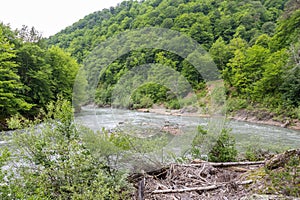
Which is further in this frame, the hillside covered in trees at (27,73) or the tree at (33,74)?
the tree at (33,74)

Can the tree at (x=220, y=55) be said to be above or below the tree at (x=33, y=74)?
above

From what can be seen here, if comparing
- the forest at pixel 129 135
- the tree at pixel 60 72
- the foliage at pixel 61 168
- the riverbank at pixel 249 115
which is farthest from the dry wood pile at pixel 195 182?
the tree at pixel 60 72

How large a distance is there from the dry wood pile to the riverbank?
34.7 feet

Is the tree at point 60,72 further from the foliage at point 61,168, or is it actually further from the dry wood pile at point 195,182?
the dry wood pile at point 195,182

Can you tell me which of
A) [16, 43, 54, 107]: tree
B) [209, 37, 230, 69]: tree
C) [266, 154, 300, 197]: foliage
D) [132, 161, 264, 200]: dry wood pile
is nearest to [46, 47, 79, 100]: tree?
[16, 43, 54, 107]: tree

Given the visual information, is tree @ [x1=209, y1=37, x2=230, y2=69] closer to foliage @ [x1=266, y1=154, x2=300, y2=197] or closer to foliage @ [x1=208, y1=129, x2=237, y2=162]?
foliage @ [x1=208, y1=129, x2=237, y2=162]

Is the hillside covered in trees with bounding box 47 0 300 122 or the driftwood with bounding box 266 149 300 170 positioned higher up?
the hillside covered in trees with bounding box 47 0 300 122

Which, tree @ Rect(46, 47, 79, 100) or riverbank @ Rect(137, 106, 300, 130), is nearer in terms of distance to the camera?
riverbank @ Rect(137, 106, 300, 130)

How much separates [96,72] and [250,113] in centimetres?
1710

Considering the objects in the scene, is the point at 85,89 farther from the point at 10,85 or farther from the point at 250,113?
the point at 250,113

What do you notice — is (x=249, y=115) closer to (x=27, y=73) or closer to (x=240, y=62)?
(x=240, y=62)

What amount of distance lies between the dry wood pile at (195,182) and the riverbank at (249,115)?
10.6m

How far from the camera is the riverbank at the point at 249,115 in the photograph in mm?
16503

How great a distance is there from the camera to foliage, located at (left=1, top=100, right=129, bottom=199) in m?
3.44
